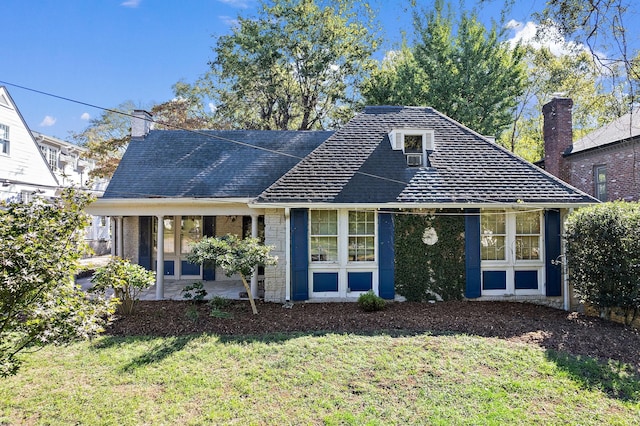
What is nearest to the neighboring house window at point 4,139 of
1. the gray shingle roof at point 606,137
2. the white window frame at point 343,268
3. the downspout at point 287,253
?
the downspout at point 287,253

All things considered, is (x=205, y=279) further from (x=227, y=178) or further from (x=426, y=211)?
(x=426, y=211)

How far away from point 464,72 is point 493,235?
12455mm

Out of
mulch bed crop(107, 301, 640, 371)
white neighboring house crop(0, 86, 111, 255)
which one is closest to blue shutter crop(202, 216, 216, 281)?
mulch bed crop(107, 301, 640, 371)

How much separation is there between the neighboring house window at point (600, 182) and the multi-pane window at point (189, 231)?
16.6 metres

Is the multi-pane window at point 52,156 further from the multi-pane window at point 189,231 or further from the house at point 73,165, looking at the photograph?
the multi-pane window at point 189,231

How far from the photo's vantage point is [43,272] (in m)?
3.27

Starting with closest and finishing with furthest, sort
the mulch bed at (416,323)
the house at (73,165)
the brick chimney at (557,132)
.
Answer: the mulch bed at (416,323) → the brick chimney at (557,132) → the house at (73,165)

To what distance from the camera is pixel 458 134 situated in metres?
11.1

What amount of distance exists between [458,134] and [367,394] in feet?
29.7

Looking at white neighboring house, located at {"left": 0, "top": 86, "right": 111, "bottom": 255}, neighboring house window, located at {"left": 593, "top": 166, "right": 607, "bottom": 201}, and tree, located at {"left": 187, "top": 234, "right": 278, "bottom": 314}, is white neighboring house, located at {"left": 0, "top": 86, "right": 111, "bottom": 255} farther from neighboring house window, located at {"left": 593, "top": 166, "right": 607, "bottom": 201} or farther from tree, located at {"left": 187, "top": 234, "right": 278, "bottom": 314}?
neighboring house window, located at {"left": 593, "top": 166, "right": 607, "bottom": 201}

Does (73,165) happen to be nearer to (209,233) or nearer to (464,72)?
(209,233)

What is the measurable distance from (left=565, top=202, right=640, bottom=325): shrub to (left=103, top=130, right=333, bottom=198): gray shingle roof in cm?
895

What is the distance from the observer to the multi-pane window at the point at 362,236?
9.20 meters

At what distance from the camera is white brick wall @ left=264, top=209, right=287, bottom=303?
359 inches
